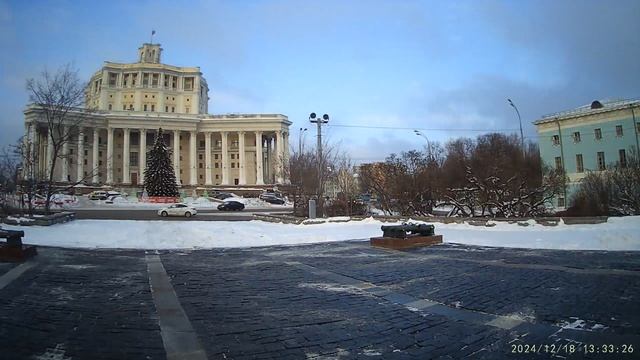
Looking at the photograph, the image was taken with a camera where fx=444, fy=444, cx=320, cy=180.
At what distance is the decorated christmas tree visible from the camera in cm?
7256

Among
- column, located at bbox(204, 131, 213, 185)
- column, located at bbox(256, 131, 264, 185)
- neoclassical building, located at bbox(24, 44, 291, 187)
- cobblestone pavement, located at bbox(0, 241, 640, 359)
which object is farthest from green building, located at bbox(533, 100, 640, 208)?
column, located at bbox(204, 131, 213, 185)

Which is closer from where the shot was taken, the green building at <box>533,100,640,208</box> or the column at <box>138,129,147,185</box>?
the green building at <box>533,100,640,208</box>

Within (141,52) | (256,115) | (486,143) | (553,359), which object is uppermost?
(141,52)

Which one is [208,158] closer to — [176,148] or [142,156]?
[176,148]

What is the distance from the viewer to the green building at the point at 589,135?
53.0m

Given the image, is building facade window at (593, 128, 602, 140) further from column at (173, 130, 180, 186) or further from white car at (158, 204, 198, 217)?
column at (173, 130, 180, 186)

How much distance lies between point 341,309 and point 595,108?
62774 millimetres

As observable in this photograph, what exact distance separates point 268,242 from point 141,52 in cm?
14291

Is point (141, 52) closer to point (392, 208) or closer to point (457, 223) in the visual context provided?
point (392, 208)

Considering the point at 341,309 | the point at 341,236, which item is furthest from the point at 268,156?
the point at 341,309

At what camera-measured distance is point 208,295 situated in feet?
24.4

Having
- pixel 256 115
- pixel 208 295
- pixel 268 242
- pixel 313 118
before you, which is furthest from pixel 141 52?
pixel 208 295

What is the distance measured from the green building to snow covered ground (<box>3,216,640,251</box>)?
37.6m

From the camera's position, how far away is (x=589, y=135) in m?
56.8
